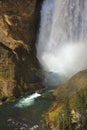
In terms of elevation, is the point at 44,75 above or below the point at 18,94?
above

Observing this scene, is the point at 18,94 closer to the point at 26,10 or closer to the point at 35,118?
the point at 35,118

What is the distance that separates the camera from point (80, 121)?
28.5m

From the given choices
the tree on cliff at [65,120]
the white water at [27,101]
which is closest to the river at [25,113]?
the white water at [27,101]

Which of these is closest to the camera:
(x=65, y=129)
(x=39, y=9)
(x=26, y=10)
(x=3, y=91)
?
(x=65, y=129)

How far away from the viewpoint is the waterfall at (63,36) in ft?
168

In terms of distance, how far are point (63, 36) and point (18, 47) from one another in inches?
380

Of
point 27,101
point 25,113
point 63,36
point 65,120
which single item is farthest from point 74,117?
point 63,36

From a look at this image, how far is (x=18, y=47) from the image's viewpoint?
46844mm

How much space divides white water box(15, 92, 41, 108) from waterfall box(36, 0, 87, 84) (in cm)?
787

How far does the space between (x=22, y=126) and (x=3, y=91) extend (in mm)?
10318

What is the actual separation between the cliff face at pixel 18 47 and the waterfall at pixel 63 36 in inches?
60.4

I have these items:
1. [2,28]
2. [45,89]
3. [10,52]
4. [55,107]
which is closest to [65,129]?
[55,107]

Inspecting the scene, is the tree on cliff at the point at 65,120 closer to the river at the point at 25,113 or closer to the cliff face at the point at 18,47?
the river at the point at 25,113

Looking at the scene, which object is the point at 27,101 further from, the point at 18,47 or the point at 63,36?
the point at 63,36
